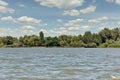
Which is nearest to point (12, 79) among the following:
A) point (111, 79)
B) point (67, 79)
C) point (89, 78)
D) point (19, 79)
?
point (19, 79)

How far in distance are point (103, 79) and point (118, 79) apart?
142cm

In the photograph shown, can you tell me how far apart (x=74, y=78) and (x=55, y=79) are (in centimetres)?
171

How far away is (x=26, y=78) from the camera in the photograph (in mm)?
23812

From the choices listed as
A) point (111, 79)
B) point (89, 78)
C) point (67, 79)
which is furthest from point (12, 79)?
point (111, 79)

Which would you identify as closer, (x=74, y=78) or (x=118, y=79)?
(x=118, y=79)

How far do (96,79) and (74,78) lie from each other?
1855mm

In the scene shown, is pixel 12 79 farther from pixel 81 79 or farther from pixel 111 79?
pixel 111 79

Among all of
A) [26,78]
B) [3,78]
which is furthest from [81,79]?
[3,78]

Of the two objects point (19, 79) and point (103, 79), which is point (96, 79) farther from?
point (19, 79)

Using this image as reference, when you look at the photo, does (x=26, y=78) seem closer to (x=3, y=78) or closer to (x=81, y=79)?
(x=3, y=78)

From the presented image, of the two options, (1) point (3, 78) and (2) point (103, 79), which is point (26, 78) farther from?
(2) point (103, 79)

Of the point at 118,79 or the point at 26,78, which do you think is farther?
the point at 26,78

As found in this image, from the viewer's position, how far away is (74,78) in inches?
947

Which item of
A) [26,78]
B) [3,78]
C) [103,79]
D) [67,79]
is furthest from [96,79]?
[3,78]
